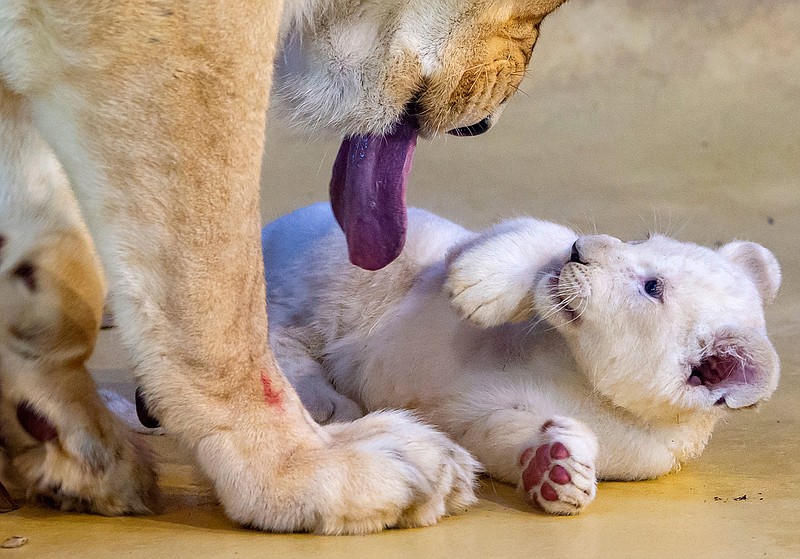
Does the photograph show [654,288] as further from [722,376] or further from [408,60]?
[408,60]

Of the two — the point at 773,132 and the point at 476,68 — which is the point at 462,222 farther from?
the point at 476,68

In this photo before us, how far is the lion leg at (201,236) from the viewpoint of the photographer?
1.96 m

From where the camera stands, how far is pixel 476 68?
268 centimetres

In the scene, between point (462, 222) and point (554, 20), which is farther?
point (554, 20)

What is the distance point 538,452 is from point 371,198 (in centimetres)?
80

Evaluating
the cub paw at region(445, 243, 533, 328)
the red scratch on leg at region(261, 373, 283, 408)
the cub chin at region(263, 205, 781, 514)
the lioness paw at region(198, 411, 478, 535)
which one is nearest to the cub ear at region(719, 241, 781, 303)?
the cub chin at region(263, 205, 781, 514)

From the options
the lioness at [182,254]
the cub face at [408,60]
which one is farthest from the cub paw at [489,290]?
the lioness at [182,254]

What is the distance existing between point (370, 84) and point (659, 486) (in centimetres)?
108

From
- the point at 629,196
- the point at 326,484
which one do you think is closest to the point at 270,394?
the point at 326,484

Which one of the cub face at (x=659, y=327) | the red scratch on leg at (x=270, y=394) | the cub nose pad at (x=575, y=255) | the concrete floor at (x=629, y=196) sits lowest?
the concrete floor at (x=629, y=196)

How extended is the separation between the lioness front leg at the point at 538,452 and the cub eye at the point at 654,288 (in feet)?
1.20

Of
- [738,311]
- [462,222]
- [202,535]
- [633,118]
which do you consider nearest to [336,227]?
[738,311]

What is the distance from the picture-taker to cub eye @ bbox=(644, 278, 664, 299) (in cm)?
276

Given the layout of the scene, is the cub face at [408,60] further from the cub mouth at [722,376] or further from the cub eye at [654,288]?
the cub mouth at [722,376]
